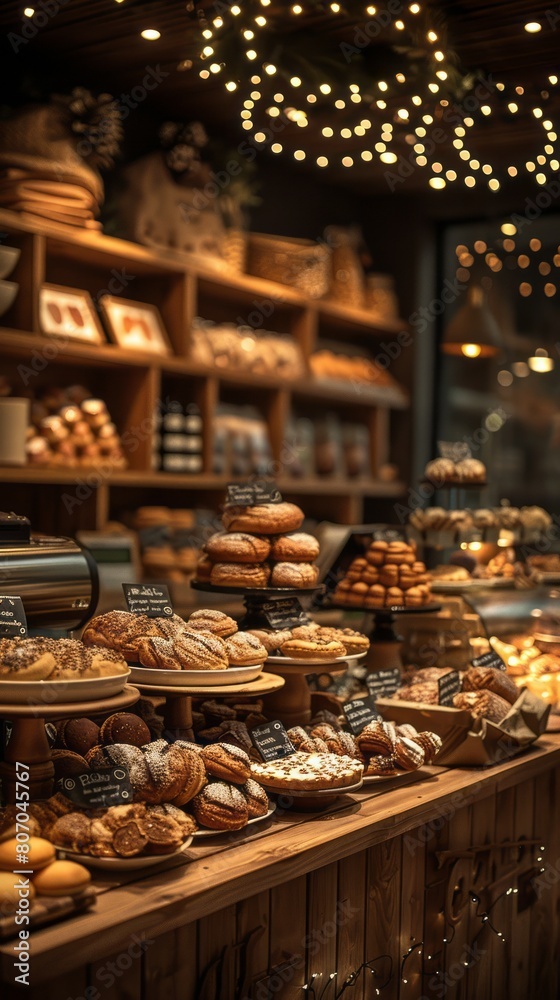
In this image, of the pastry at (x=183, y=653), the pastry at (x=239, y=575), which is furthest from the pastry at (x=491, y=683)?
the pastry at (x=183, y=653)

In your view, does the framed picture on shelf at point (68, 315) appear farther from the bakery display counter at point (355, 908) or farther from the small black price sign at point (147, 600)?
the bakery display counter at point (355, 908)

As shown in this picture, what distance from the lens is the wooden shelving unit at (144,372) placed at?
3.93m

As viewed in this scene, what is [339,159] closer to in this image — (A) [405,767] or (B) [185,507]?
(B) [185,507]

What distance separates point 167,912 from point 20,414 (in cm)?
247

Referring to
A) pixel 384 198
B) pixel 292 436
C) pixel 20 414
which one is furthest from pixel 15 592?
pixel 384 198

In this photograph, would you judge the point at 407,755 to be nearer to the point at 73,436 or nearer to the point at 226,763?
the point at 226,763

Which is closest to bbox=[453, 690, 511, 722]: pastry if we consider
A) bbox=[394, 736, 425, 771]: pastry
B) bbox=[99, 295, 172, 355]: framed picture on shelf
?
bbox=[394, 736, 425, 771]: pastry

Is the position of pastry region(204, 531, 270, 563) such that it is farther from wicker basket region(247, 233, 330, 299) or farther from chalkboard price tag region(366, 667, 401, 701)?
wicker basket region(247, 233, 330, 299)

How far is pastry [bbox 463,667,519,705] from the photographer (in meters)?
2.60

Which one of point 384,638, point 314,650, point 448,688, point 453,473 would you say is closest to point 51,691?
point 314,650

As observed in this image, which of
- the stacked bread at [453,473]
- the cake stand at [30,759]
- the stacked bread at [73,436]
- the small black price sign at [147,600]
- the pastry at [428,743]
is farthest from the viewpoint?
the stacked bread at [73,436]

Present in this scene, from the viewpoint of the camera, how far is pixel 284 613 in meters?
2.56

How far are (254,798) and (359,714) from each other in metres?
0.53

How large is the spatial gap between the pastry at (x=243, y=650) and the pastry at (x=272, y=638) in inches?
8.5
